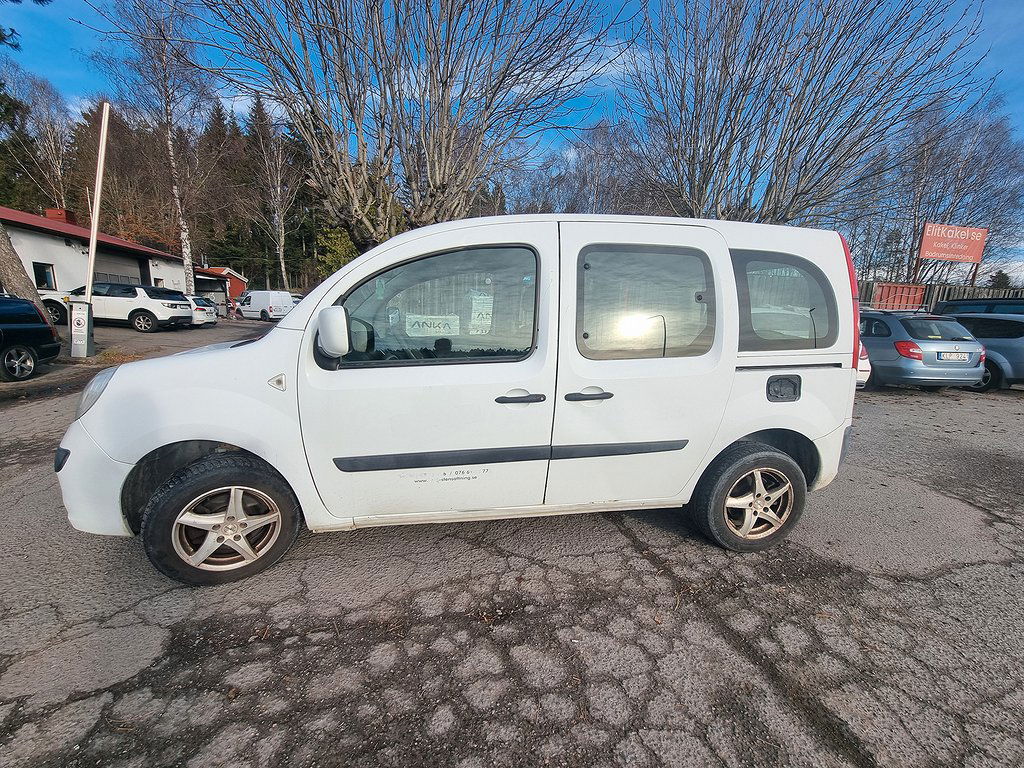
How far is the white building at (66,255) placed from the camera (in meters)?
17.4

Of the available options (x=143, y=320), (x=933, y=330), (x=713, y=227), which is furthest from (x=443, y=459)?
(x=143, y=320)

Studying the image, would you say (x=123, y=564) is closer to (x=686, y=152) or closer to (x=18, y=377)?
(x=18, y=377)

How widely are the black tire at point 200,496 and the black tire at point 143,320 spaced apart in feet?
57.1

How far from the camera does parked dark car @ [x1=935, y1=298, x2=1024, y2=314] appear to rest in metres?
10.2

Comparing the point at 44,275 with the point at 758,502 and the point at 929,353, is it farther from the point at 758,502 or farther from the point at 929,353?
the point at 929,353

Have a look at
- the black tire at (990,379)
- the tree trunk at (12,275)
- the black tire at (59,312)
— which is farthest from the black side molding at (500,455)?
the black tire at (59,312)

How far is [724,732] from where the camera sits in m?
1.59

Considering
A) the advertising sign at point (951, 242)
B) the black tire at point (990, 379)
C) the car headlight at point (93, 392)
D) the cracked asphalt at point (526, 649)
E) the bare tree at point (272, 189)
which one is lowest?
the cracked asphalt at point (526, 649)

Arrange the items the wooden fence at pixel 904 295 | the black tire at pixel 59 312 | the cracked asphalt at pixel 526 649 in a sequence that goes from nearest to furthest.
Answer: the cracked asphalt at pixel 526 649
the black tire at pixel 59 312
the wooden fence at pixel 904 295

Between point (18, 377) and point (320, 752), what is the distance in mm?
9377

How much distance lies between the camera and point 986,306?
34.3ft

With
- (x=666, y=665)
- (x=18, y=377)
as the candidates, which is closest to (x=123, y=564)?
(x=666, y=665)

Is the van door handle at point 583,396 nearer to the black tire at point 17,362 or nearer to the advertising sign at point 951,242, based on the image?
the black tire at point 17,362

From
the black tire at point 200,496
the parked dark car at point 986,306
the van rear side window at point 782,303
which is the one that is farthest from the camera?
the parked dark car at point 986,306
